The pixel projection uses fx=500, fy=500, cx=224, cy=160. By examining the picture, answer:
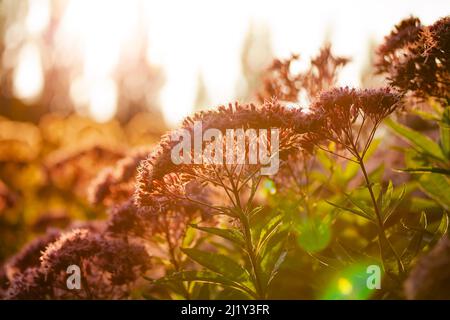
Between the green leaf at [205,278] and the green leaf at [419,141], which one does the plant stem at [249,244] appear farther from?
the green leaf at [419,141]

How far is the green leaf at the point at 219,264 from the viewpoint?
3252mm

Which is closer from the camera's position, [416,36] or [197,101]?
[416,36]

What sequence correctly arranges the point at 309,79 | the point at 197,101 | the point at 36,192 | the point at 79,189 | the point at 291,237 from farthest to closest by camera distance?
1. the point at 197,101
2. the point at 36,192
3. the point at 79,189
4. the point at 309,79
5. the point at 291,237

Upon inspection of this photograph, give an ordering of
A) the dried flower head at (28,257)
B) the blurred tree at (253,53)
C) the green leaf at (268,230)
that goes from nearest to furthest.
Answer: the green leaf at (268,230) < the dried flower head at (28,257) < the blurred tree at (253,53)

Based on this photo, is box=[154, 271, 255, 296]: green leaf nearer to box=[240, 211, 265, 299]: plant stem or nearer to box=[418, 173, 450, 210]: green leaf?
box=[240, 211, 265, 299]: plant stem

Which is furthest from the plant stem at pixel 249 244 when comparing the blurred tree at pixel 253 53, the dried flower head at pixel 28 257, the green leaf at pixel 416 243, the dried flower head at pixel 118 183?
the blurred tree at pixel 253 53

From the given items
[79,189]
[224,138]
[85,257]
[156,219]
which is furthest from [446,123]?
[79,189]

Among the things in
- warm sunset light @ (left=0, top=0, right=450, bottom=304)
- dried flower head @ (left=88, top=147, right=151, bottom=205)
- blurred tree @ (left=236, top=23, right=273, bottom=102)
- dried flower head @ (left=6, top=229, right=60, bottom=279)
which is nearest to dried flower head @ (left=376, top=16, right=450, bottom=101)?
warm sunset light @ (left=0, top=0, right=450, bottom=304)

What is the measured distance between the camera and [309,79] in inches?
197

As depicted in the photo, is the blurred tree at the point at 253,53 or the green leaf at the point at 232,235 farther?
the blurred tree at the point at 253,53

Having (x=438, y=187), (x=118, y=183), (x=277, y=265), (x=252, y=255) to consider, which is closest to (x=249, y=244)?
(x=252, y=255)

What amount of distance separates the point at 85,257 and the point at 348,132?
2289 mm

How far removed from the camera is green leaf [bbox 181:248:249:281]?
3.25m
